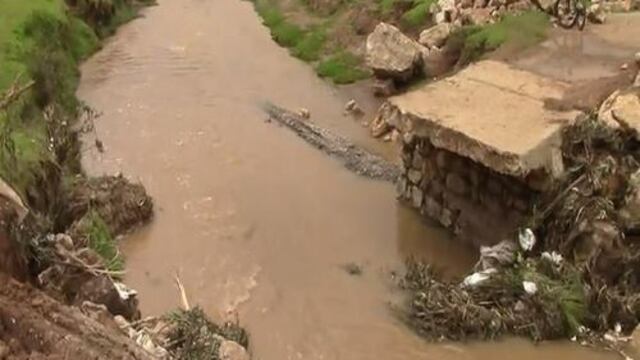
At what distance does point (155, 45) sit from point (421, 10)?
6.51 meters

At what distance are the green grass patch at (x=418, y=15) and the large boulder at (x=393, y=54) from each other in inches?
89.3

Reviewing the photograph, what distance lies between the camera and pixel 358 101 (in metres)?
16.8

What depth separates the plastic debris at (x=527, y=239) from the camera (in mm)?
9508

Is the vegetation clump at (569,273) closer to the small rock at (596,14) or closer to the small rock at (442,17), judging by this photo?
the small rock at (596,14)

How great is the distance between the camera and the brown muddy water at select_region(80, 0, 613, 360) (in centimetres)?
920

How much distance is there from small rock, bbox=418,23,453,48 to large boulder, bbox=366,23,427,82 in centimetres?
29

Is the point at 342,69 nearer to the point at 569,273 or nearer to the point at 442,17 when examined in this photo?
the point at 442,17

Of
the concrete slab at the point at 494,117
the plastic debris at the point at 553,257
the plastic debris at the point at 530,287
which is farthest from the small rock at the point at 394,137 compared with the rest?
the plastic debris at the point at 530,287

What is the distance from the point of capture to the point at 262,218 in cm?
1183

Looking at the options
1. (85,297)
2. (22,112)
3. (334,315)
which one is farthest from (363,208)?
(85,297)

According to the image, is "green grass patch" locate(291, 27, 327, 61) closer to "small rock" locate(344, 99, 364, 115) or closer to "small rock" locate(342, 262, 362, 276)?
"small rock" locate(344, 99, 364, 115)

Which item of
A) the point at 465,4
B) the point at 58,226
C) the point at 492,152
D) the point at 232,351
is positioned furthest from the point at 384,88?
the point at 232,351

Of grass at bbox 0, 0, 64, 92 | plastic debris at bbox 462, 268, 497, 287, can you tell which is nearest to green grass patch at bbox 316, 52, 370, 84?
grass at bbox 0, 0, 64, 92

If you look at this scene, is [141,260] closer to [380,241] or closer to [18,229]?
[380,241]
